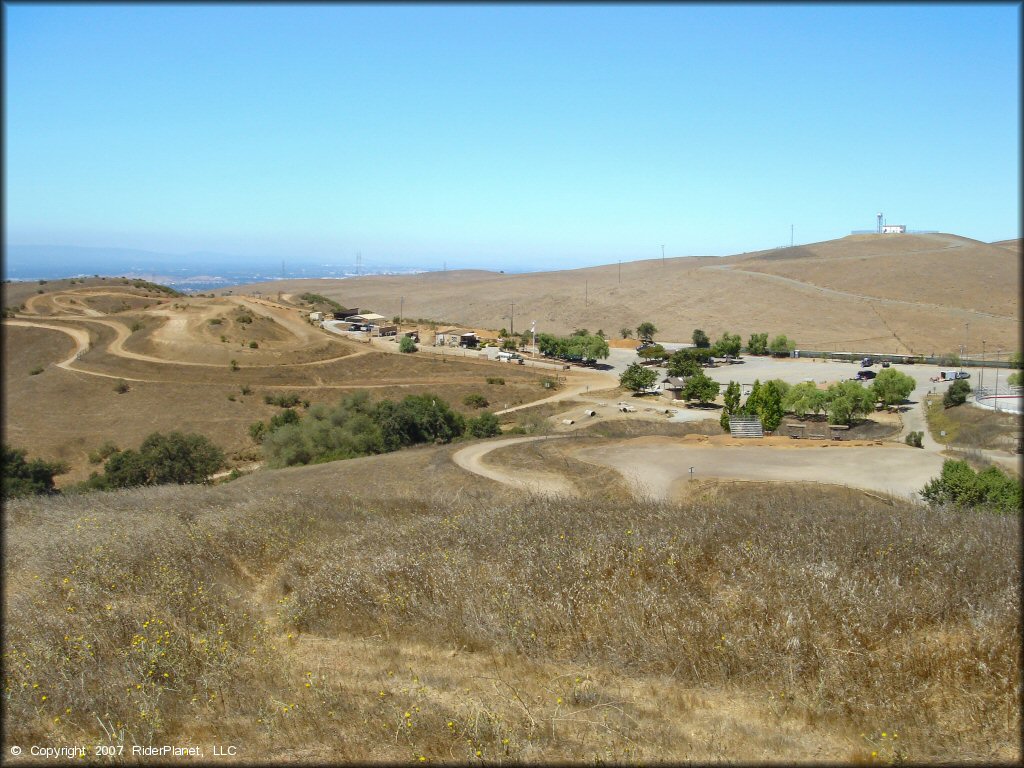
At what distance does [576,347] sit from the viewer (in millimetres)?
67125

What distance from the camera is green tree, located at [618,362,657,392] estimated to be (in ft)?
170

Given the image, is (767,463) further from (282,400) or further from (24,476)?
(282,400)

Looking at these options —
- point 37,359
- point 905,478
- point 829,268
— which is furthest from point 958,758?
point 829,268

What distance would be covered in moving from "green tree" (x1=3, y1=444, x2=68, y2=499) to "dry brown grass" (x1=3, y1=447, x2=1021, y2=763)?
16.9m

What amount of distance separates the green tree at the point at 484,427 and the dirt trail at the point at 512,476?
9.97 metres

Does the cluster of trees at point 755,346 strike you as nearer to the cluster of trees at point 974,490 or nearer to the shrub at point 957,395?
the shrub at point 957,395

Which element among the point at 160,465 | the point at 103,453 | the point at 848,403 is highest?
the point at 848,403

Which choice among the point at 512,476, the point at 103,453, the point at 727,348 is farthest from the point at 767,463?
the point at 727,348

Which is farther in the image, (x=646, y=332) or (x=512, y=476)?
(x=646, y=332)

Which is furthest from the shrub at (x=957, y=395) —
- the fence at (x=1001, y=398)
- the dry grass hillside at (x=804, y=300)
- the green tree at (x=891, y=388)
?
the dry grass hillside at (x=804, y=300)

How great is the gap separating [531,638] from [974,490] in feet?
47.0

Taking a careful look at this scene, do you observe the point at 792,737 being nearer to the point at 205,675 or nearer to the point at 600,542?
the point at 600,542

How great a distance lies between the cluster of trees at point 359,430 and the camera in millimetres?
32594

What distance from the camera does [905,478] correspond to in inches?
822
